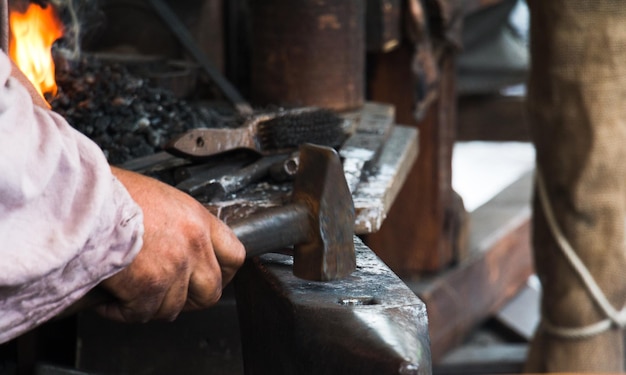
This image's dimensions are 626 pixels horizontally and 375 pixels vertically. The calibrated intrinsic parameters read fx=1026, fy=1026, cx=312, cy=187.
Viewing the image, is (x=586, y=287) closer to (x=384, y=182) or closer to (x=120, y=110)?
(x=384, y=182)

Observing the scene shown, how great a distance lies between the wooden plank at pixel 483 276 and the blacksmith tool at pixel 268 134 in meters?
1.54

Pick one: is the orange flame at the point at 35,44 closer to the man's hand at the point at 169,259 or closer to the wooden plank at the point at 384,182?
the wooden plank at the point at 384,182

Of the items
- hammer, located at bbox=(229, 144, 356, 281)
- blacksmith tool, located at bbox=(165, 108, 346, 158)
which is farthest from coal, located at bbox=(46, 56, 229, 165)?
hammer, located at bbox=(229, 144, 356, 281)

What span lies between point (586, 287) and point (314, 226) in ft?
6.24

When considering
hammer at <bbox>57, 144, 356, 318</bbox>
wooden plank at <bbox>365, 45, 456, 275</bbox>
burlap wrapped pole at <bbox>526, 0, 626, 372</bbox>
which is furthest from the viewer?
wooden plank at <bbox>365, 45, 456, 275</bbox>

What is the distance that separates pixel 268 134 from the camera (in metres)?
2.19

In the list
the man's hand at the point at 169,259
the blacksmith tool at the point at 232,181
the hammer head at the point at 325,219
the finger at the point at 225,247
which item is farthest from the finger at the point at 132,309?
the blacksmith tool at the point at 232,181

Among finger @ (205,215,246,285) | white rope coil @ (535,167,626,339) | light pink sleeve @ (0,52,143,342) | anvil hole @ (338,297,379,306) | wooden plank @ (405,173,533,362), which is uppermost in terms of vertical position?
light pink sleeve @ (0,52,143,342)

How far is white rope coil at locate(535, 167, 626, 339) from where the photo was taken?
3.29 metres

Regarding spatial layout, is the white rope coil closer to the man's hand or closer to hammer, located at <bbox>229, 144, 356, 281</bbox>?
hammer, located at <bbox>229, 144, 356, 281</bbox>

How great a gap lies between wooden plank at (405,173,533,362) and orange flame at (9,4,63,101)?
70.5 inches

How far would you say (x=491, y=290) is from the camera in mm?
4266

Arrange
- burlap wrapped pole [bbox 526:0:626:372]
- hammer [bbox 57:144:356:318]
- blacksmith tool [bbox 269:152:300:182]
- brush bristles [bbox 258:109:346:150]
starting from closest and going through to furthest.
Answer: hammer [bbox 57:144:356:318]
blacksmith tool [bbox 269:152:300:182]
brush bristles [bbox 258:109:346:150]
burlap wrapped pole [bbox 526:0:626:372]

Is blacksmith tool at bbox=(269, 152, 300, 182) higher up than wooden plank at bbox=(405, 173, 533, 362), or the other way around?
blacksmith tool at bbox=(269, 152, 300, 182)
